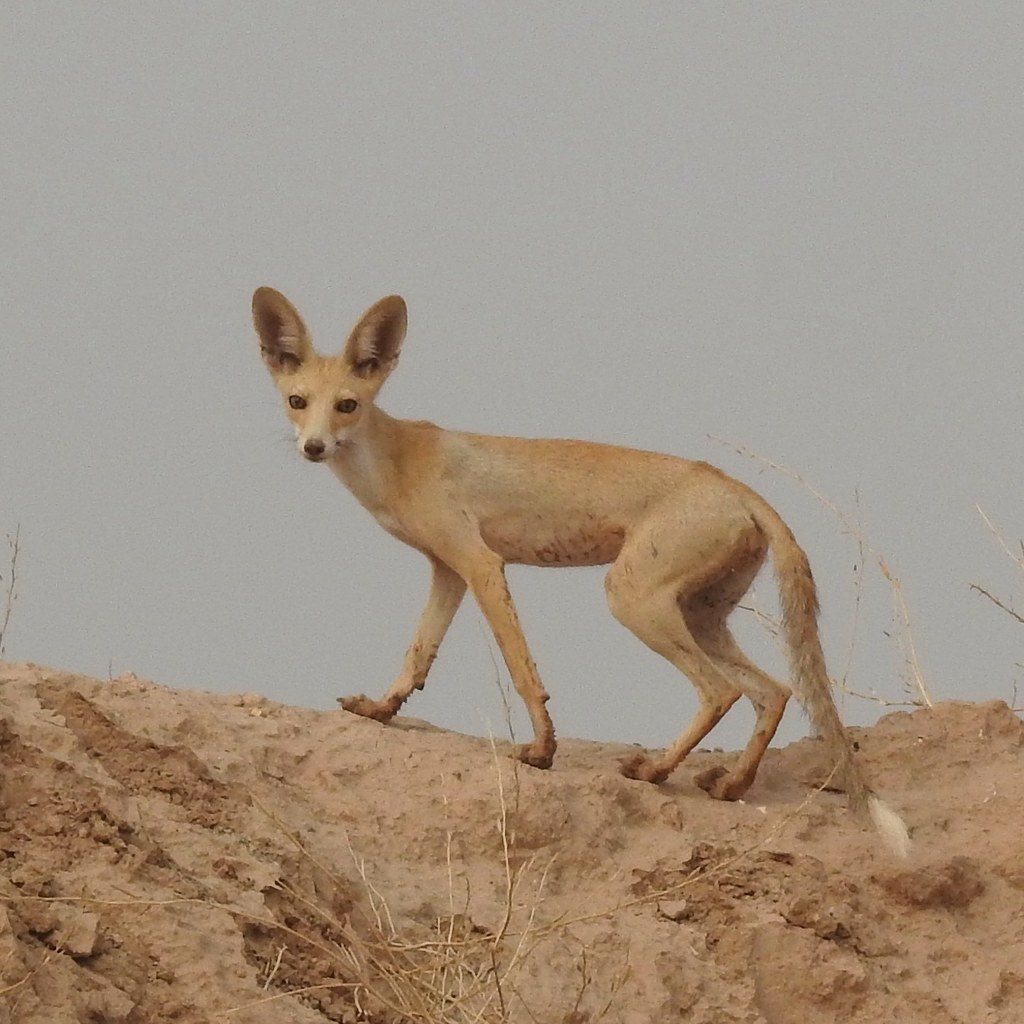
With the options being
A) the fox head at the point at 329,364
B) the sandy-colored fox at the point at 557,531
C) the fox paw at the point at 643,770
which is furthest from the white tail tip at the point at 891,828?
the fox head at the point at 329,364

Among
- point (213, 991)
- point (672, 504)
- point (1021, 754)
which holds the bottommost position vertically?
point (213, 991)

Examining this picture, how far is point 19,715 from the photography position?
5.73 m

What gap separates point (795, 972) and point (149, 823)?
2371mm

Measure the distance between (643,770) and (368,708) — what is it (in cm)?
123

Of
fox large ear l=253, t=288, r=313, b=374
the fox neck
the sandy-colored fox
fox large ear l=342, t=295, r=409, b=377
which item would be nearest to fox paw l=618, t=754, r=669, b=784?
the sandy-colored fox

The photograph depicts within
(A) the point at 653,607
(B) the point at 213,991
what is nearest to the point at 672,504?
(A) the point at 653,607

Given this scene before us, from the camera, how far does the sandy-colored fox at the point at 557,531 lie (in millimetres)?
6805

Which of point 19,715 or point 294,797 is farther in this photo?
point 294,797

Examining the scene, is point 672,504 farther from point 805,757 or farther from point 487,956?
point 487,956

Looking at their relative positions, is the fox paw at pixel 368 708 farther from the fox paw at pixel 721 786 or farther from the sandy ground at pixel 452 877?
the fox paw at pixel 721 786

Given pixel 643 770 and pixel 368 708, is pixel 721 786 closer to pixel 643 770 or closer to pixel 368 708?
pixel 643 770

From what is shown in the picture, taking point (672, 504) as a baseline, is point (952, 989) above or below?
below

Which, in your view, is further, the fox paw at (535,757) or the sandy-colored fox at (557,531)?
the sandy-colored fox at (557,531)

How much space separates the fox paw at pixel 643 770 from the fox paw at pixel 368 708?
1054mm
